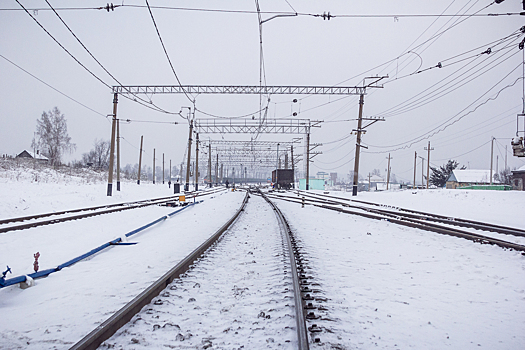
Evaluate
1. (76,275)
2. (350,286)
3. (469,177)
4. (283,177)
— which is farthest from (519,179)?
(76,275)

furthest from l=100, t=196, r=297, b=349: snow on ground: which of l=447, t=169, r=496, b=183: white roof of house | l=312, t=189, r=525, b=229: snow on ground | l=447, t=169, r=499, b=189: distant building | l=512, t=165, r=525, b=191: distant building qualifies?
l=447, t=169, r=496, b=183: white roof of house

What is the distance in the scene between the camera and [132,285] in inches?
181

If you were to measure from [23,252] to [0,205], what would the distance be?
9.84 metres

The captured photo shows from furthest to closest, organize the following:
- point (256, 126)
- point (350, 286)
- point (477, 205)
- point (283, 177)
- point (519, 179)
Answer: point (283, 177)
point (519, 179)
point (256, 126)
point (477, 205)
point (350, 286)

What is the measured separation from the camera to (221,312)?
12.0ft

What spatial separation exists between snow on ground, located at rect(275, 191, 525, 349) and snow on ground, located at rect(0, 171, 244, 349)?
2.65 metres

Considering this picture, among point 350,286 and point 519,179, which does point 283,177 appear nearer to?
point 519,179

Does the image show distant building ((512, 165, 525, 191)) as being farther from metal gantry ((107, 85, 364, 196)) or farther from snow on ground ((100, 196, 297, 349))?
snow on ground ((100, 196, 297, 349))

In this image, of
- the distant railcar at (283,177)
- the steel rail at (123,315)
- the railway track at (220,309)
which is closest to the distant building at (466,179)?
the distant railcar at (283,177)

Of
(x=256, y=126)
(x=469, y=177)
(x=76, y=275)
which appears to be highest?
(x=256, y=126)

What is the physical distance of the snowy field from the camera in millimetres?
3195

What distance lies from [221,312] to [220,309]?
0.09m

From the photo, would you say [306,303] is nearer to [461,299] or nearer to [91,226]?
[461,299]

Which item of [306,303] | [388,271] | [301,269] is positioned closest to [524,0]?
[388,271]
